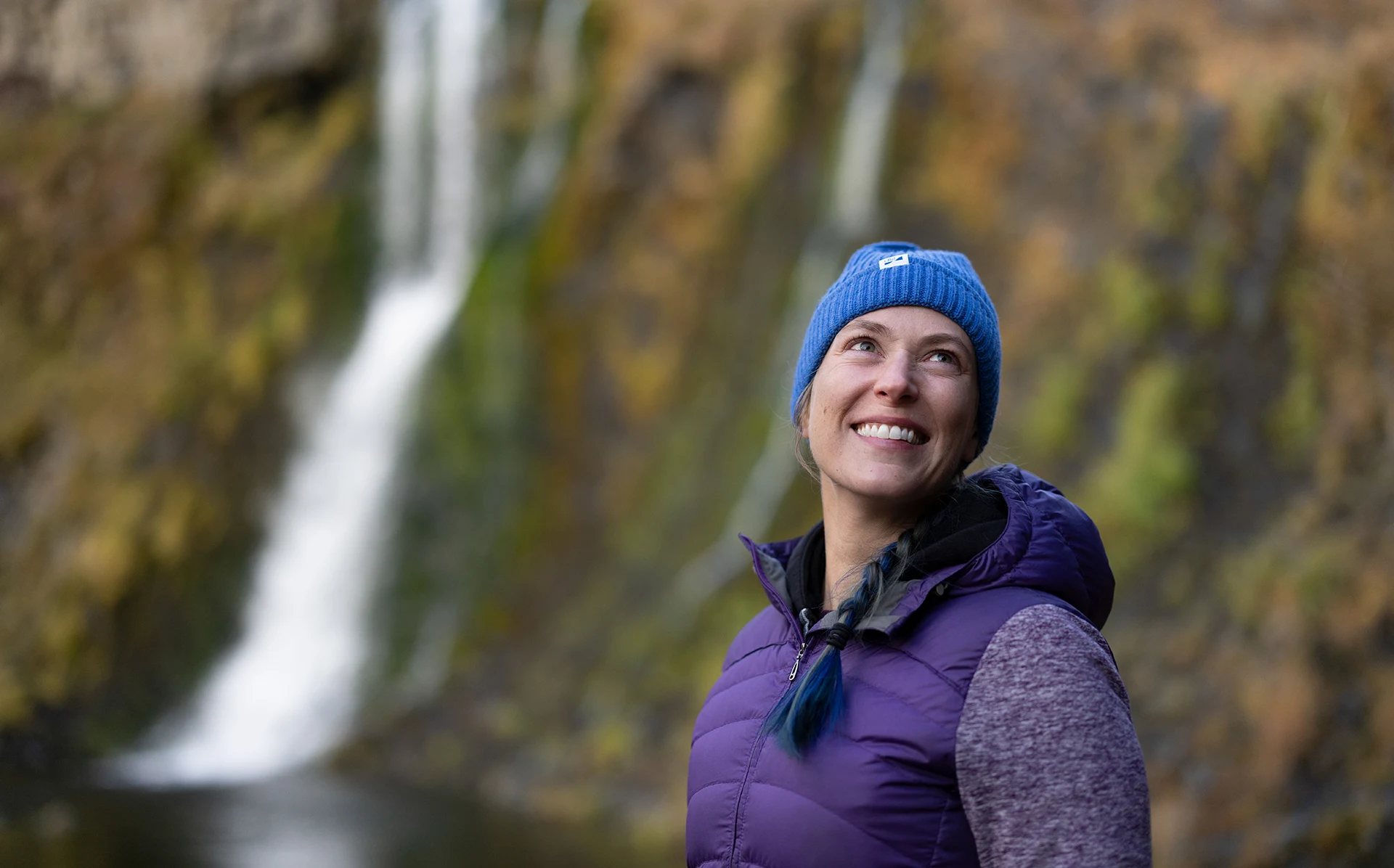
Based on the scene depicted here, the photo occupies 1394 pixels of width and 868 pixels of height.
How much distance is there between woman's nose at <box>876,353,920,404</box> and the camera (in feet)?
7.11

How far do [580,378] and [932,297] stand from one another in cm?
1286

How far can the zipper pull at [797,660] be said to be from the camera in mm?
2180

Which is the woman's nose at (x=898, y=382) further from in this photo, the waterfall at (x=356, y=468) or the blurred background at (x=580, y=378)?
the waterfall at (x=356, y=468)

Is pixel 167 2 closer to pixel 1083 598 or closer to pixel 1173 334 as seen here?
pixel 1173 334

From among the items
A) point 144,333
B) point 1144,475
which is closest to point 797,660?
point 1144,475

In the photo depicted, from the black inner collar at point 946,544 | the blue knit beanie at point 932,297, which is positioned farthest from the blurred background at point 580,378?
the blue knit beanie at point 932,297

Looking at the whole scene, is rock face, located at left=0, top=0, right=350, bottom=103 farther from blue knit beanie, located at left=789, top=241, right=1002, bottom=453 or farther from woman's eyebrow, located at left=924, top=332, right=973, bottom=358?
woman's eyebrow, located at left=924, top=332, right=973, bottom=358

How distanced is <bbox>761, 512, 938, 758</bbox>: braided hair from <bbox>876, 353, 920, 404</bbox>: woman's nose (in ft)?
0.70

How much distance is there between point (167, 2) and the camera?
1942 centimetres

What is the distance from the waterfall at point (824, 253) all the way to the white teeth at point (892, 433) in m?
9.94

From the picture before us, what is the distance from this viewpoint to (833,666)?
2.04m

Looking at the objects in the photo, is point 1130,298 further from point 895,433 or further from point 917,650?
point 917,650

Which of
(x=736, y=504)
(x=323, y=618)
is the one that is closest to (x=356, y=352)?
(x=323, y=618)

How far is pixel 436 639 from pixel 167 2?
38.2 feet
